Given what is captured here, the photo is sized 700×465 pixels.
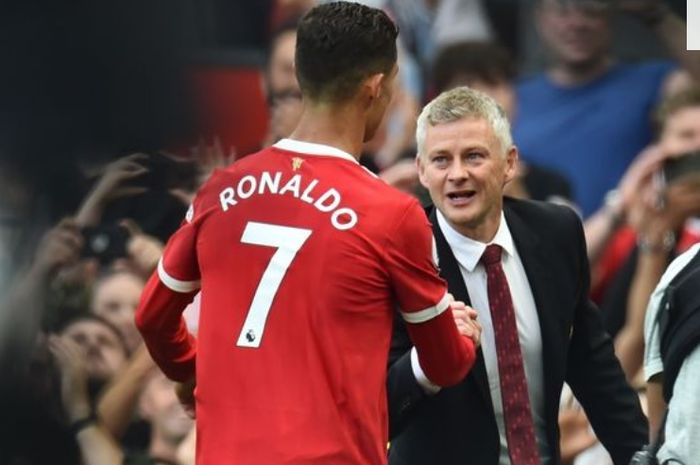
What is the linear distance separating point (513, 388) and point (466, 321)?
530 mm

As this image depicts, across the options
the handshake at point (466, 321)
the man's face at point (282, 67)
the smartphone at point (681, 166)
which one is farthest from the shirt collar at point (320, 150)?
the smartphone at point (681, 166)

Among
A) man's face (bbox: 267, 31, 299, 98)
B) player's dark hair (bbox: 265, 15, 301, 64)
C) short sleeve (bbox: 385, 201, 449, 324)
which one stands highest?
player's dark hair (bbox: 265, 15, 301, 64)

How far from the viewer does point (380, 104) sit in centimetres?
498

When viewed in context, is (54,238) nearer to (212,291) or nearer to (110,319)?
(110,319)

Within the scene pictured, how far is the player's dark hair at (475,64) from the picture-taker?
8914 millimetres

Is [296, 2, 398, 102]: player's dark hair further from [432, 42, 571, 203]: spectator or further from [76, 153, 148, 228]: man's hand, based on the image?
[432, 42, 571, 203]: spectator

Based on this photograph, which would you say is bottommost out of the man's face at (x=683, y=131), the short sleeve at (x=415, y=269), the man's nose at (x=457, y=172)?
the short sleeve at (x=415, y=269)

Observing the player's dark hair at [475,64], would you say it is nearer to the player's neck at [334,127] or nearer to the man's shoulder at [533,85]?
the man's shoulder at [533,85]

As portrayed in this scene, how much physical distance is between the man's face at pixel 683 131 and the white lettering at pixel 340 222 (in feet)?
12.1

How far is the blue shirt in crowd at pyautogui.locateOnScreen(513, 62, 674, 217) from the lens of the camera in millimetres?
8883

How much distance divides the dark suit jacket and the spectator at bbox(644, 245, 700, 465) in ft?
1.18

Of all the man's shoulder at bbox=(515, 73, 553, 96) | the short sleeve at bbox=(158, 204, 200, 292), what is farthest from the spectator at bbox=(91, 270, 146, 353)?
the short sleeve at bbox=(158, 204, 200, 292)

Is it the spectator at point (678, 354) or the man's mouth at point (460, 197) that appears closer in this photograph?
the spectator at point (678, 354)

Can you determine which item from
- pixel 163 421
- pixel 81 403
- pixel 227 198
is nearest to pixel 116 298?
pixel 81 403
